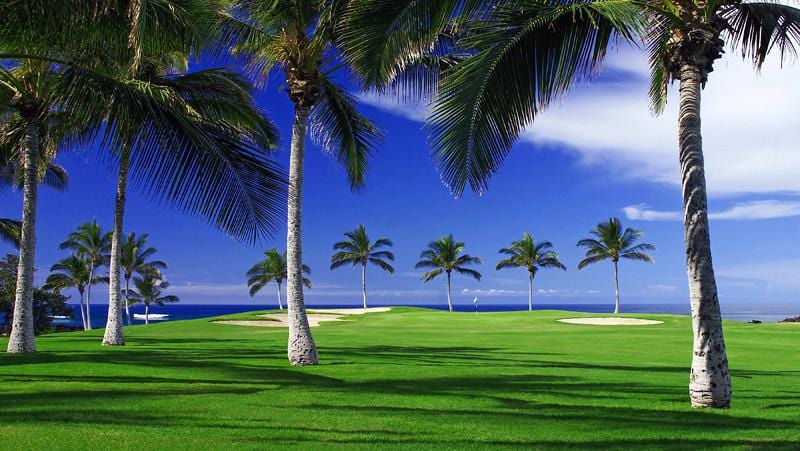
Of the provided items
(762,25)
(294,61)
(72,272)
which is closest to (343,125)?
(294,61)

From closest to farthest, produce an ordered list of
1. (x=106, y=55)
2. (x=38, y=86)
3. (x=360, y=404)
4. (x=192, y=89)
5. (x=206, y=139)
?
1. (x=206, y=139)
2. (x=360, y=404)
3. (x=106, y=55)
4. (x=192, y=89)
5. (x=38, y=86)

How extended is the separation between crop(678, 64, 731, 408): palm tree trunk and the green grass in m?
0.43

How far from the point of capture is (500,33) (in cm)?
923

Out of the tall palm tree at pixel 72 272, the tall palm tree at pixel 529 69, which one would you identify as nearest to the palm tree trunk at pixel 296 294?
the tall palm tree at pixel 529 69

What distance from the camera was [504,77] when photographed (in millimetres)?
9398

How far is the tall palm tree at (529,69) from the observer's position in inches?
364

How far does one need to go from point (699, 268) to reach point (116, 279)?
63.1ft

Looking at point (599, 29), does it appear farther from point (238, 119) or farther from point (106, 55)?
point (238, 119)

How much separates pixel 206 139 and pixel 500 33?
443 centimetres

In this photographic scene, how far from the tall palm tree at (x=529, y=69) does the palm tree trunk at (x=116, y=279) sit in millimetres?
14942

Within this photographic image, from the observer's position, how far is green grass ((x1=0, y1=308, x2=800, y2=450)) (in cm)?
767

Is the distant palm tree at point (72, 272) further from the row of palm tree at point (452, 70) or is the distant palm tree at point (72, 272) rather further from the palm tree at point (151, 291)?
the row of palm tree at point (452, 70)

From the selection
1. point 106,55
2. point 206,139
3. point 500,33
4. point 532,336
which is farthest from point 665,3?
point 532,336

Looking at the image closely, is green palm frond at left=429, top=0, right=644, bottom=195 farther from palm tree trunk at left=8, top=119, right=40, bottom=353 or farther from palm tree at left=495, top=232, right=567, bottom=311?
palm tree at left=495, top=232, right=567, bottom=311
